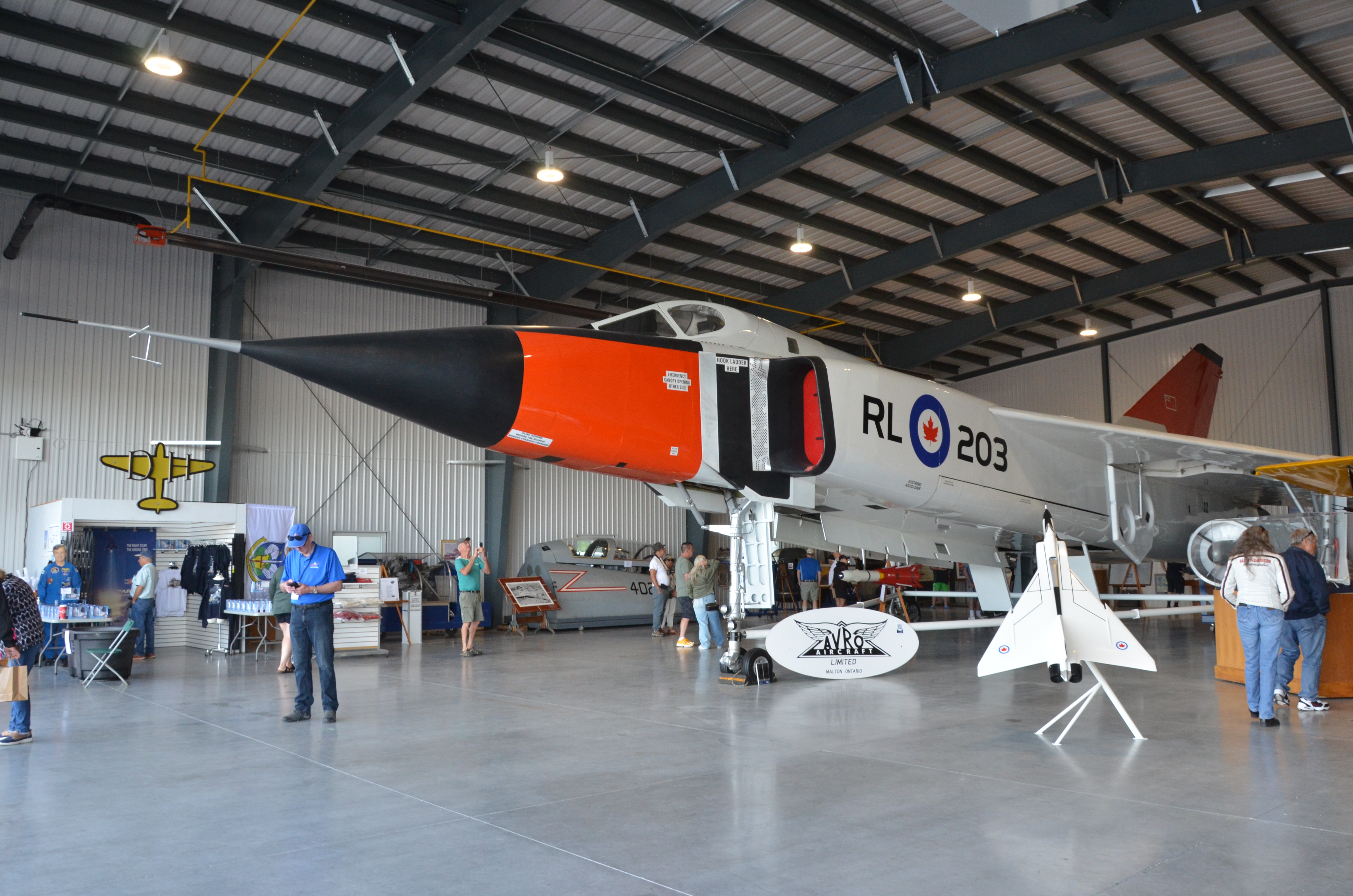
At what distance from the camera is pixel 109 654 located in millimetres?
8961

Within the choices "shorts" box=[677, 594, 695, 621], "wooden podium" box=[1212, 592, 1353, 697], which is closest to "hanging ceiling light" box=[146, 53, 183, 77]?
"shorts" box=[677, 594, 695, 621]

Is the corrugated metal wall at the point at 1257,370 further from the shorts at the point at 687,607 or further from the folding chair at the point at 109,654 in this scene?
the folding chair at the point at 109,654

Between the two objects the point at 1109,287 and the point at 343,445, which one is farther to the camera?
the point at 1109,287

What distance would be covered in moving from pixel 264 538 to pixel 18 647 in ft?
28.1

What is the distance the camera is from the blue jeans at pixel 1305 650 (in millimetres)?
6238

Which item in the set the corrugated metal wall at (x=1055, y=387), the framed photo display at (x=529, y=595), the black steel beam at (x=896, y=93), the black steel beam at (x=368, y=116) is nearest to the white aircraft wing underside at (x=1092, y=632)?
the black steel beam at (x=896, y=93)

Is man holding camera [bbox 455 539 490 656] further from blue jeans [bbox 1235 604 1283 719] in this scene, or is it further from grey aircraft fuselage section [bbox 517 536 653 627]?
blue jeans [bbox 1235 604 1283 719]

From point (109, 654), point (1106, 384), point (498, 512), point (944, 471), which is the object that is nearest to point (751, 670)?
point (944, 471)

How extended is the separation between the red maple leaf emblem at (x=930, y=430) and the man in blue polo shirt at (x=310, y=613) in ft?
16.7

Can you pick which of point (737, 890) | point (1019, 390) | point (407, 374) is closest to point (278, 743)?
point (407, 374)

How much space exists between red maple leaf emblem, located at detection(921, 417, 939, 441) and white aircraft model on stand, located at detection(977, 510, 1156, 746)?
2.57m

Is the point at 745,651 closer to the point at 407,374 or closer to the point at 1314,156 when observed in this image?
the point at 407,374

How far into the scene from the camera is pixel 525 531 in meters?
18.9

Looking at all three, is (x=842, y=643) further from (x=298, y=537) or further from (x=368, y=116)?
(x=368, y=116)
